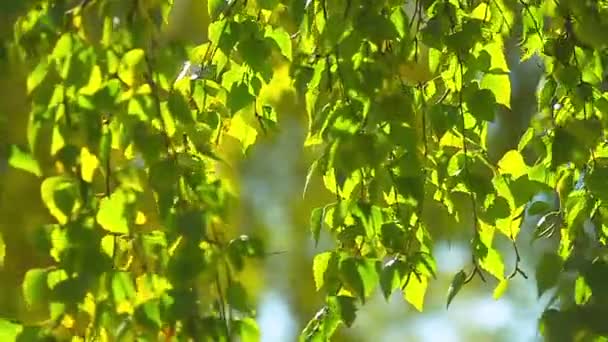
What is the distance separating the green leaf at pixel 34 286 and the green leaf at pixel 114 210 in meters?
0.06

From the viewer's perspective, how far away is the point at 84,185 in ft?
2.34

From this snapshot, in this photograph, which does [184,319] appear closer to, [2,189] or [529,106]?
[2,189]

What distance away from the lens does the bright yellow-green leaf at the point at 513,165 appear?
3.32 feet

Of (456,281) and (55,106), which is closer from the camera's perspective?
(55,106)

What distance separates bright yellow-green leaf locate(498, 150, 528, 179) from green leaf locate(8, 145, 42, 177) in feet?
1.64

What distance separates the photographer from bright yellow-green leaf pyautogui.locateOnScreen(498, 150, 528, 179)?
1.01 metres

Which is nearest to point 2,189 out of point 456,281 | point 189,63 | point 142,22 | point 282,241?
point 142,22

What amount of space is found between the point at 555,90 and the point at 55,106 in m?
0.53

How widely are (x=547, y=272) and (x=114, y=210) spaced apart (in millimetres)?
405

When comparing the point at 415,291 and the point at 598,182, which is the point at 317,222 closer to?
the point at 415,291

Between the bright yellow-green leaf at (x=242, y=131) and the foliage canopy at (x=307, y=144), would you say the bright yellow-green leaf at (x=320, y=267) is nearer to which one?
the foliage canopy at (x=307, y=144)

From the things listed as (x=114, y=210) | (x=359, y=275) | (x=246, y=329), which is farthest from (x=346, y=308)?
(x=114, y=210)

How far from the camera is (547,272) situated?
92 centimetres

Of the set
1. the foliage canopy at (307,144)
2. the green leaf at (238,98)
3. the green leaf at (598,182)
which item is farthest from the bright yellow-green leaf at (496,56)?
the green leaf at (238,98)
